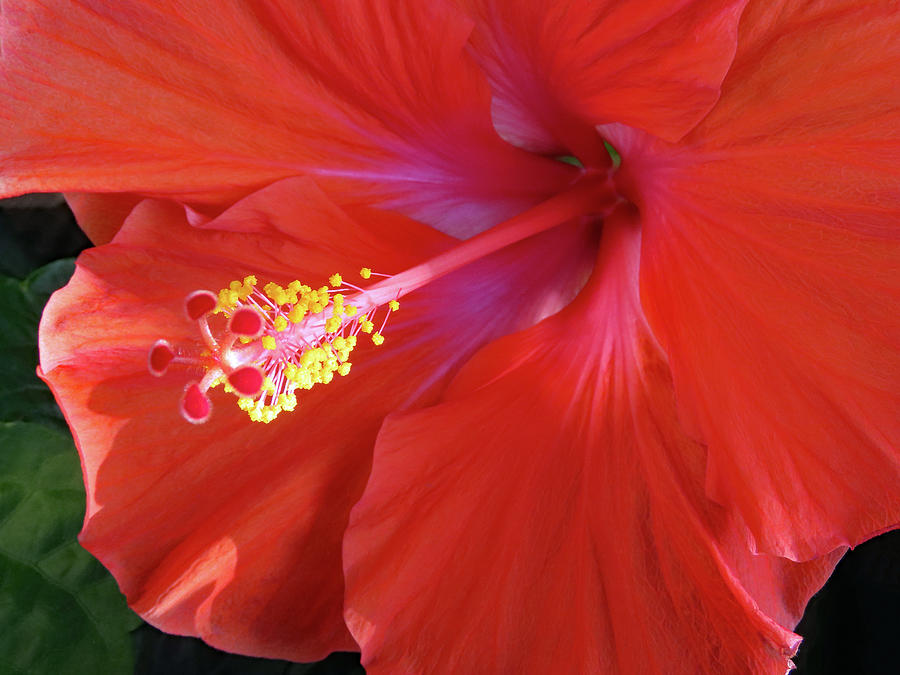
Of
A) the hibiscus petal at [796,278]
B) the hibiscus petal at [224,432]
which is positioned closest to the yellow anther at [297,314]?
the hibiscus petal at [224,432]

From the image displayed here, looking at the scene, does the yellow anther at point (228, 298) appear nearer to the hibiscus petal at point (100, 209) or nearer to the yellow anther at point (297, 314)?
the yellow anther at point (297, 314)

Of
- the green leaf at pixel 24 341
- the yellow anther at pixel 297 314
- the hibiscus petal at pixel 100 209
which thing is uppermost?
the hibiscus petal at pixel 100 209

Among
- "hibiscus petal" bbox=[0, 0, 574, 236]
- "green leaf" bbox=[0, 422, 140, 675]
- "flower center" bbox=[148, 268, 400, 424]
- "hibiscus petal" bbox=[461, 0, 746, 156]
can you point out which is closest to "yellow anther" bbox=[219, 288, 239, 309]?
"flower center" bbox=[148, 268, 400, 424]

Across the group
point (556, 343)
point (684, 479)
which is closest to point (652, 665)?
point (684, 479)

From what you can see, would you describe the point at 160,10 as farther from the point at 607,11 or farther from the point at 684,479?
the point at 684,479

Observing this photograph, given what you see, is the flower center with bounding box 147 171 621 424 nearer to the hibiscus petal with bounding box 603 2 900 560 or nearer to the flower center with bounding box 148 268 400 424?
the flower center with bounding box 148 268 400 424

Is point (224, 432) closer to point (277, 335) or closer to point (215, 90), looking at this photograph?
point (277, 335)
